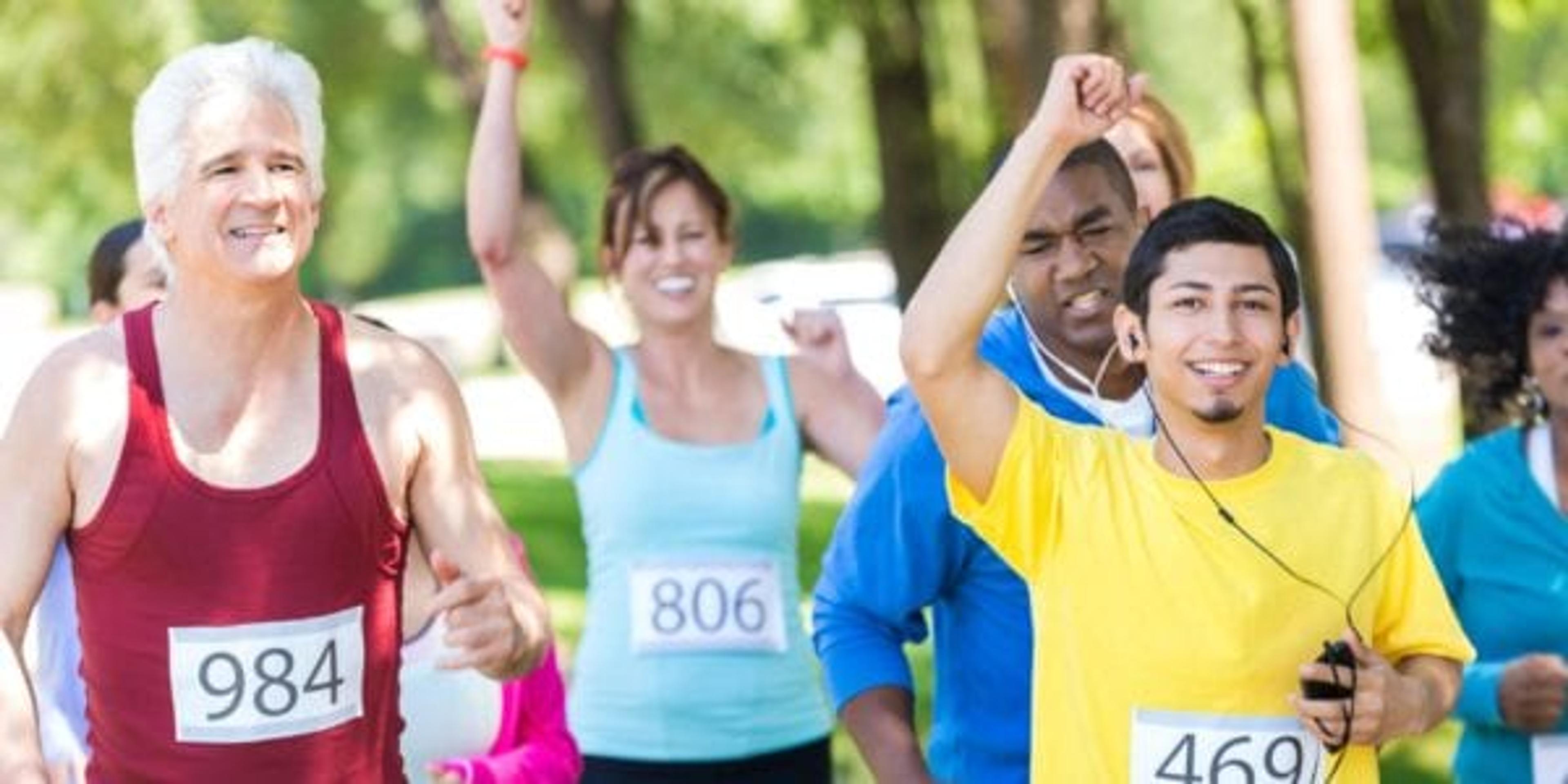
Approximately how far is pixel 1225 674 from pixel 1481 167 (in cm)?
1191

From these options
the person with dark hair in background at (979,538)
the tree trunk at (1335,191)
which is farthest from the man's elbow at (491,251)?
the tree trunk at (1335,191)

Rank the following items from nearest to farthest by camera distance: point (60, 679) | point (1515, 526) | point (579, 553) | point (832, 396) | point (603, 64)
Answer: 1. point (60, 679)
2. point (1515, 526)
3. point (832, 396)
4. point (579, 553)
5. point (603, 64)

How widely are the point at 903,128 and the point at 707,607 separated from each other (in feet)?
44.7

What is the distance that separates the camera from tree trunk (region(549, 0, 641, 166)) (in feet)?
67.7

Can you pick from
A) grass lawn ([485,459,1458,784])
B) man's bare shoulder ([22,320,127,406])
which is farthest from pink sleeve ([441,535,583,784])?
grass lawn ([485,459,1458,784])

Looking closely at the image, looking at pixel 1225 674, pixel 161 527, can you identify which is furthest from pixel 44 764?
pixel 1225 674

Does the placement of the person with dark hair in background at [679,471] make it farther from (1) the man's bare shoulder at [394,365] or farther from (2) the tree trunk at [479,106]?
(2) the tree trunk at [479,106]

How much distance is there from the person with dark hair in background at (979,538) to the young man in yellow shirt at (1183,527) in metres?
0.36

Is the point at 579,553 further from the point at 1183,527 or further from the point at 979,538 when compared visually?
the point at 1183,527

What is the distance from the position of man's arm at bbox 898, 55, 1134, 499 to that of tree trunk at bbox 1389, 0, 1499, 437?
37.0 ft

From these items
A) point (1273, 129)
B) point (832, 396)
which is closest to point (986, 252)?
point (832, 396)

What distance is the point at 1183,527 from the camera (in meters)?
4.15

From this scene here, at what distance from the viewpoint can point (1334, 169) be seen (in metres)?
13.1

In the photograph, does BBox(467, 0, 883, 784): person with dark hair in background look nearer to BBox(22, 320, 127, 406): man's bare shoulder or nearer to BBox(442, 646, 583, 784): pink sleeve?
BBox(442, 646, 583, 784): pink sleeve
